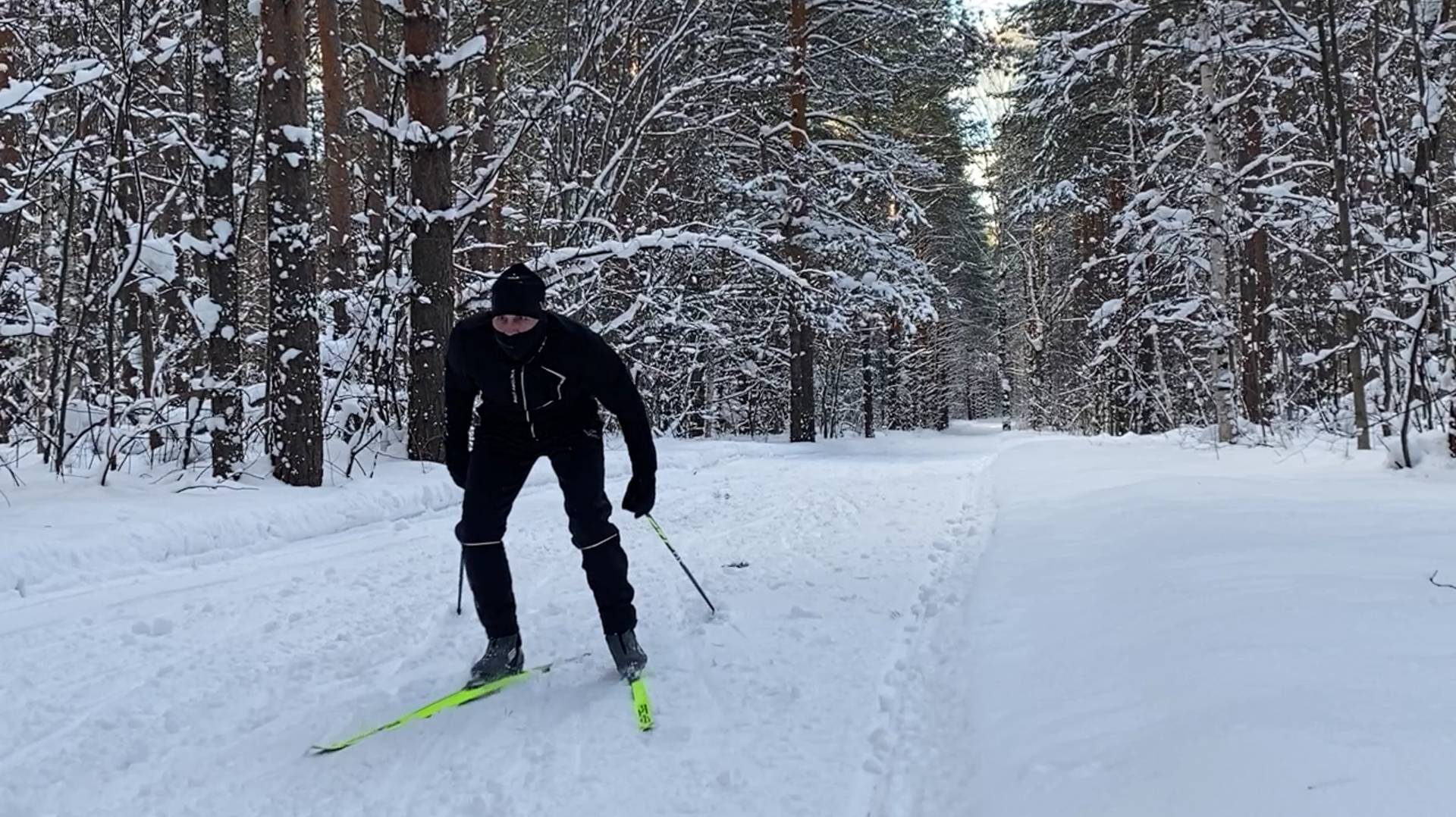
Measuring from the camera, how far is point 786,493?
31.5 feet

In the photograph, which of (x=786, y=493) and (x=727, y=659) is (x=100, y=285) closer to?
(x=786, y=493)

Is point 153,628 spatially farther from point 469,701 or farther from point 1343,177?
point 1343,177

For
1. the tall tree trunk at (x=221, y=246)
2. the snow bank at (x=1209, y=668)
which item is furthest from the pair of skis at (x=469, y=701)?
the tall tree trunk at (x=221, y=246)

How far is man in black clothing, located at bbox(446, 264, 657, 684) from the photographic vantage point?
379 cm

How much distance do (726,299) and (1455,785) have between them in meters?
17.5

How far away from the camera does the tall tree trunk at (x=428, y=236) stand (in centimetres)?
1010

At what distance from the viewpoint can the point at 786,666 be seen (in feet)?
13.0

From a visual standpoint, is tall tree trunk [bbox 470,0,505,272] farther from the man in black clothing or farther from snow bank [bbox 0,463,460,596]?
the man in black clothing

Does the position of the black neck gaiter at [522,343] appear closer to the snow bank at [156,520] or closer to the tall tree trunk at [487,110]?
the snow bank at [156,520]

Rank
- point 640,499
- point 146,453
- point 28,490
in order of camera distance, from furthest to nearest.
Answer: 1. point 146,453
2. point 28,490
3. point 640,499

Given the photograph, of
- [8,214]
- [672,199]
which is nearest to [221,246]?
[8,214]

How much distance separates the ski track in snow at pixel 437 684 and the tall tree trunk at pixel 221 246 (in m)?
2.38

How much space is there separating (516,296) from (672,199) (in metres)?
15.0

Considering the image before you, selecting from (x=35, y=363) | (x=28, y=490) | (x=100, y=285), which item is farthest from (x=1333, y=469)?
(x=35, y=363)
